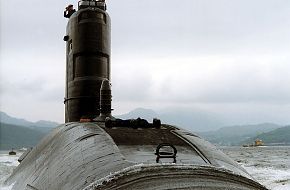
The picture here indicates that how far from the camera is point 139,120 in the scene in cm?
717

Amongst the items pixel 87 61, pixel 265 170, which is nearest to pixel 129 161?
pixel 87 61

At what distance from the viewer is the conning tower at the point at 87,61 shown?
1182 centimetres

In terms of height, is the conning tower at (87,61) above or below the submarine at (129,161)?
above

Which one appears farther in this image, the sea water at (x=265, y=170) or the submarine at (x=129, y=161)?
the sea water at (x=265, y=170)

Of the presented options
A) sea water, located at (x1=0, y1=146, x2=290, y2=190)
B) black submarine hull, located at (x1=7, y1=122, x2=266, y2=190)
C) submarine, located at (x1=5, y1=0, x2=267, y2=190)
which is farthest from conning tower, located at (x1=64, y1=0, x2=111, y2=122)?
black submarine hull, located at (x1=7, y1=122, x2=266, y2=190)

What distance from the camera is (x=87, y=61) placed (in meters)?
11.8

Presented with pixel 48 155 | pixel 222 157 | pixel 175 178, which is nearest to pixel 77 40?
pixel 48 155

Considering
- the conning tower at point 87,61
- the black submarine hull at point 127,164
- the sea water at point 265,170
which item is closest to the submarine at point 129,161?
the black submarine hull at point 127,164

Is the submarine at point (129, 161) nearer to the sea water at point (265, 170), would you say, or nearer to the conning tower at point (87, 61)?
the conning tower at point (87, 61)

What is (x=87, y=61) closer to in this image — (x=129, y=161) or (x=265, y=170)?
(x=129, y=161)

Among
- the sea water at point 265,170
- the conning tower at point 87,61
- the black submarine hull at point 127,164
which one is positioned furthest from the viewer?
the sea water at point 265,170

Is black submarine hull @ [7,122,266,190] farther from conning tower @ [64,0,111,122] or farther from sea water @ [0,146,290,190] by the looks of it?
conning tower @ [64,0,111,122]

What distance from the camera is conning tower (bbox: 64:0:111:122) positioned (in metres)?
11.8

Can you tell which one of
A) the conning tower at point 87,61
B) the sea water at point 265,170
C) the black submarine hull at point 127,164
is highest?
the conning tower at point 87,61
